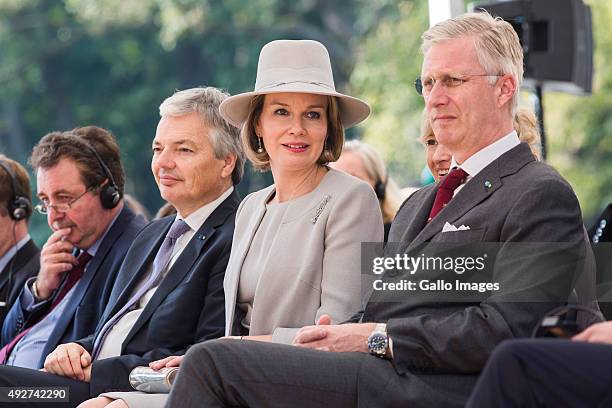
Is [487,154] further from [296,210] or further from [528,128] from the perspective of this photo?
[296,210]

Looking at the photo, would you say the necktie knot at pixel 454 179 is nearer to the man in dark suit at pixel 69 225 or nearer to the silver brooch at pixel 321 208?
the silver brooch at pixel 321 208

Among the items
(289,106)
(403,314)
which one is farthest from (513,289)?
(289,106)

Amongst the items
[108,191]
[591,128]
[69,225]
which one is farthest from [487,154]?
[591,128]

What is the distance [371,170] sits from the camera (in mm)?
6855

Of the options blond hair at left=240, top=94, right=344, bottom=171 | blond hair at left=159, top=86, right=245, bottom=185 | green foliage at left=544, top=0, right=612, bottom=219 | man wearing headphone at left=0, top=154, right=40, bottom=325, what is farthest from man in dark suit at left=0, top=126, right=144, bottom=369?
green foliage at left=544, top=0, right=612, bottom=219

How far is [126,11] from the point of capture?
27016mm

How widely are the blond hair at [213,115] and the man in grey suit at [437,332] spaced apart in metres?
1.43

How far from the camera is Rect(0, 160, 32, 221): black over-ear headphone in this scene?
21.0 feet

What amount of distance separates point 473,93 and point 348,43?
21845 mm

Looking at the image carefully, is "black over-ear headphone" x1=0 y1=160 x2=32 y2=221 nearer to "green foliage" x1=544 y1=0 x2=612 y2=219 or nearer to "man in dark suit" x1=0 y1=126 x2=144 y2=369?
"man in dark suit" x1=0 y1=126 x2=144 y2=369

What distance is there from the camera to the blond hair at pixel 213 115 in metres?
5.12

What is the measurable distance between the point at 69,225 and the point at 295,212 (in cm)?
171

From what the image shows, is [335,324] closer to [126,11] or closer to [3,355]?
[3,355]

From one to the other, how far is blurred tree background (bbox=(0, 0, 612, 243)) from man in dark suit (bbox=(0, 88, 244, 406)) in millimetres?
16762
